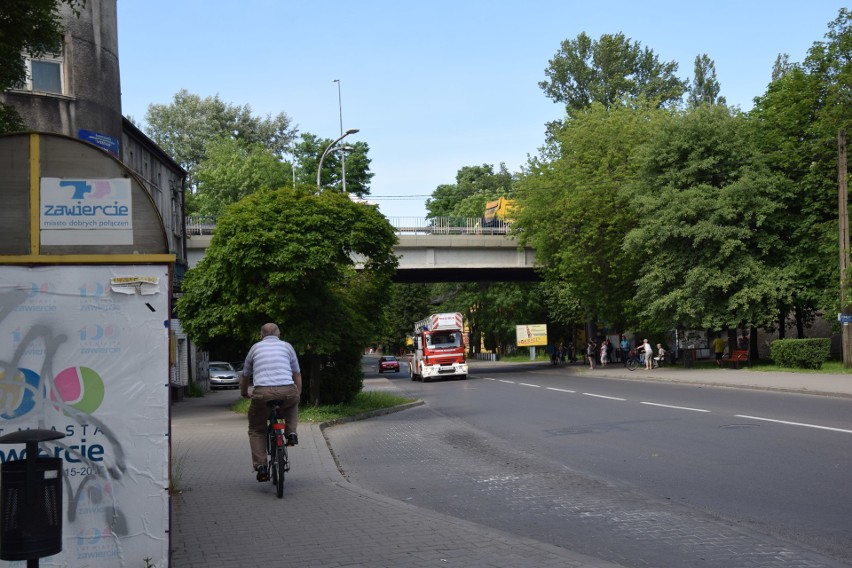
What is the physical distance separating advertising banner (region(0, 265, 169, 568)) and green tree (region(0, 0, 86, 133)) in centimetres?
451

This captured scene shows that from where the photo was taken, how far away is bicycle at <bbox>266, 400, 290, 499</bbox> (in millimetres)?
9336

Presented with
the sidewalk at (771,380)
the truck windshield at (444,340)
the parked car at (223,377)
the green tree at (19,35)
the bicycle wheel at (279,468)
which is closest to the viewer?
the green tree at (19,35)

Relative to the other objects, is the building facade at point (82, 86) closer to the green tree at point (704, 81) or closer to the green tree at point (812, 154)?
the green tree at point (812, 154)

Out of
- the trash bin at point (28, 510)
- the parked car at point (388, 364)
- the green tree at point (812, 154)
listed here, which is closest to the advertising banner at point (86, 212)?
the trash bin at point (28, 510)

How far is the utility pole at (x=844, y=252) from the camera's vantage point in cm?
3170

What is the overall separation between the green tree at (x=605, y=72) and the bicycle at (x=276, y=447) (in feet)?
218

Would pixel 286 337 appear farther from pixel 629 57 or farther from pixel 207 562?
pixel 629 57

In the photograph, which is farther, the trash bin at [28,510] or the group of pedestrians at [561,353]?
the group of pedestrians at [561,353]

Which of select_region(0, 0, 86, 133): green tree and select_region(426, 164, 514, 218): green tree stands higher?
select_region(426, 164, 514, 218): green tree

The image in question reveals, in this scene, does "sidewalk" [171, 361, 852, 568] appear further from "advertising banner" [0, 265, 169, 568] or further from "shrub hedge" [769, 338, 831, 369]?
"shrub hedge" [769, 338, 831, 369]

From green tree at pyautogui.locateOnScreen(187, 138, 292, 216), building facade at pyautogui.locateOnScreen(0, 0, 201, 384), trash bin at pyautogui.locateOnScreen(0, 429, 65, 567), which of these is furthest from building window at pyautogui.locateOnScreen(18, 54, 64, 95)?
green tree at pyautogui.locateOnScreen(187, 138, 292, 216)

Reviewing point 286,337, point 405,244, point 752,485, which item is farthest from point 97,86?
point 405,244

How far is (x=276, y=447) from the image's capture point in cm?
956

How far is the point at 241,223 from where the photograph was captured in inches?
736
